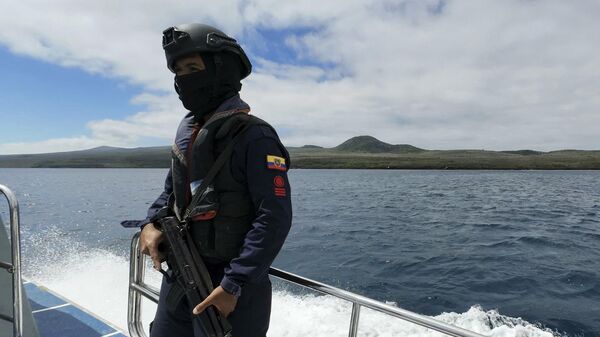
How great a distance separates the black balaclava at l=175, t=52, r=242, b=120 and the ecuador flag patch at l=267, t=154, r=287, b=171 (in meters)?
0.48

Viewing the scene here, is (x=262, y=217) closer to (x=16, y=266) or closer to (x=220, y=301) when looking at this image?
(x=220, y=301)

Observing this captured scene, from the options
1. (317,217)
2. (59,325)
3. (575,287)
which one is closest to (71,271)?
(59,325)

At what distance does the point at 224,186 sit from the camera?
1908mm

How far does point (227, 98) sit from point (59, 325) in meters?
3.55

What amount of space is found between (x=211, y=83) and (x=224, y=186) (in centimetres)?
55

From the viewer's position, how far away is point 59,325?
418 cm

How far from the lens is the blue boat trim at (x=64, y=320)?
13.2 feet

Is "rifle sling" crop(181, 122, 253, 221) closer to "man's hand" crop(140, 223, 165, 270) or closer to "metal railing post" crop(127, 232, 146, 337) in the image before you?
"man's hand" crop(140, 223, 165, 270)

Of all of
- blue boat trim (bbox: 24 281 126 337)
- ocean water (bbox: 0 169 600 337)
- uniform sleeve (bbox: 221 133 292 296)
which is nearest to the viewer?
uniform sleeve (bbox: 221 133 292 296)

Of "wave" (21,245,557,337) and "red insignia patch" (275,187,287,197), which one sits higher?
"red insignia patch" (275,187,287,197)

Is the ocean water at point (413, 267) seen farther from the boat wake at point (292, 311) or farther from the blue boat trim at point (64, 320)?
the blue boat trim at point (64, 320)

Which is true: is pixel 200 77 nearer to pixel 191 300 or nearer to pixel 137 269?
pixel 191 300

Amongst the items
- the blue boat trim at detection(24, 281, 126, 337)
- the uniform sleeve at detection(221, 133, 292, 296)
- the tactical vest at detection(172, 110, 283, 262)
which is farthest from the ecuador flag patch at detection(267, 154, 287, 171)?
the blue boat trim at detection(24, 281, 126, 337)

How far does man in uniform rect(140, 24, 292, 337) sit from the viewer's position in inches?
70.6
